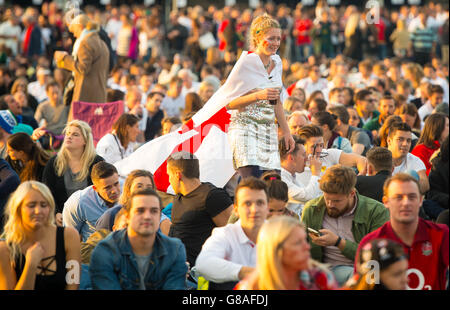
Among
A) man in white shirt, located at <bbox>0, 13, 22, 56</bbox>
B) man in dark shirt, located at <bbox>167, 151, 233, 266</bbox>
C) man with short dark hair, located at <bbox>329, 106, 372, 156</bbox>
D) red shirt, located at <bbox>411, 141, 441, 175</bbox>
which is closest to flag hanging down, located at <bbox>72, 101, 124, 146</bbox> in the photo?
man with short dark hair, located at <bbox>329, 106, 372, 156</bbox>

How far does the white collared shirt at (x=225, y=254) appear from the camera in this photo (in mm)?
5410

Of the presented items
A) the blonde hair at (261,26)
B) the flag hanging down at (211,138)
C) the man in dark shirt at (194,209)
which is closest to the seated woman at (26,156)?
the flag hanging down at (211,138)

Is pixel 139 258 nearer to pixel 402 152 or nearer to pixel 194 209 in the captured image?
pixel 194 209

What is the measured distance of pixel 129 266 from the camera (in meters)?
5.38

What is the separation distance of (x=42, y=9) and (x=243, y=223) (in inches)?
1009

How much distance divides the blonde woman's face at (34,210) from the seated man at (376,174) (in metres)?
2.87

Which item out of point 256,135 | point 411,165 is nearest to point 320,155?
point 411,165

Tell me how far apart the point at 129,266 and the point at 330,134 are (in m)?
5.08

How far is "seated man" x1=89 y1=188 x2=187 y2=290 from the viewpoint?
5.34 meters

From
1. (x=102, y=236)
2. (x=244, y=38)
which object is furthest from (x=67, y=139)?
(x=244, y=38)

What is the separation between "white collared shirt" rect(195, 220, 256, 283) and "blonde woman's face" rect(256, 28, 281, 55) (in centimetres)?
178

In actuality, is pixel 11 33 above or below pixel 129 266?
above

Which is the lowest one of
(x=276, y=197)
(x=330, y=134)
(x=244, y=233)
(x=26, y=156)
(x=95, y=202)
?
(x=244, y=233)

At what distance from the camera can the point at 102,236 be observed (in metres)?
6.23
